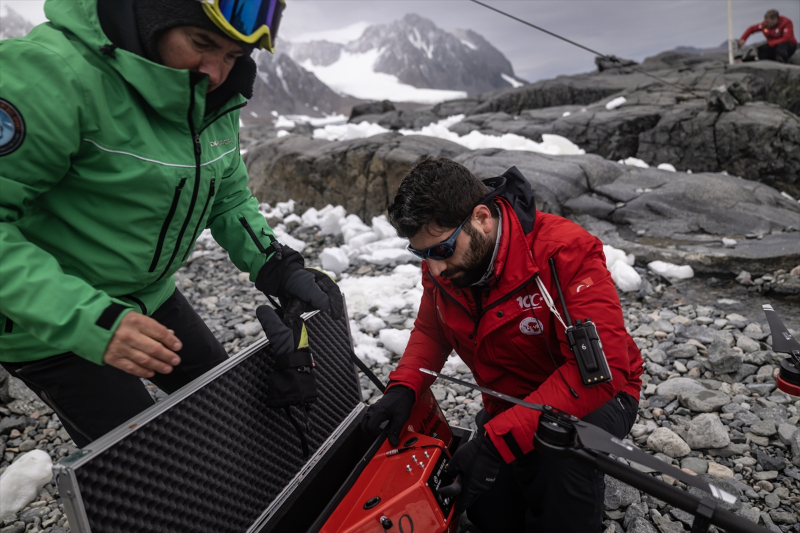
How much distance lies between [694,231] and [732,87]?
6.05 m

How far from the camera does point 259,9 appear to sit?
59.7 inches

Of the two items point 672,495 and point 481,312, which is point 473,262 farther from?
point 672,495

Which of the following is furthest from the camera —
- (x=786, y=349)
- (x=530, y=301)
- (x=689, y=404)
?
(x=689, y=404)

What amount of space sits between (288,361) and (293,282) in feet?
1.24

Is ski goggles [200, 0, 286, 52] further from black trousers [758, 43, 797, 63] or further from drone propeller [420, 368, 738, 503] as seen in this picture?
black trousers [758, 43, 797, 63]

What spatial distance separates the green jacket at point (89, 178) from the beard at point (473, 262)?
3.46 ft

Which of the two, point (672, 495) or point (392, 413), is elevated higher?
point (672, 495)

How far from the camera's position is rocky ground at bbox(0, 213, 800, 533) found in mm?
2326

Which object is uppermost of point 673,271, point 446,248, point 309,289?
point 446,248

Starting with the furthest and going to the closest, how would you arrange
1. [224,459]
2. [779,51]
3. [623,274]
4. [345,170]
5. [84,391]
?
[779,51], [345,170], [623,274], [224,459], [84,391]

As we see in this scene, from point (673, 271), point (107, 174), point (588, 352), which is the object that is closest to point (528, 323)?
point (588, 352)

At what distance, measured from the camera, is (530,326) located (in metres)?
2.03

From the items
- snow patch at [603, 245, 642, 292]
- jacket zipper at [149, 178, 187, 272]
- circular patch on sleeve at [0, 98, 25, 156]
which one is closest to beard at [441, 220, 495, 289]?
jacket zipper at [149, 178, 187, 272]

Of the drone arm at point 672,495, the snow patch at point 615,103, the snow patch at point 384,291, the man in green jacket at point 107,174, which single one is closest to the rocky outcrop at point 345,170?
the snow patch at point 384,291
